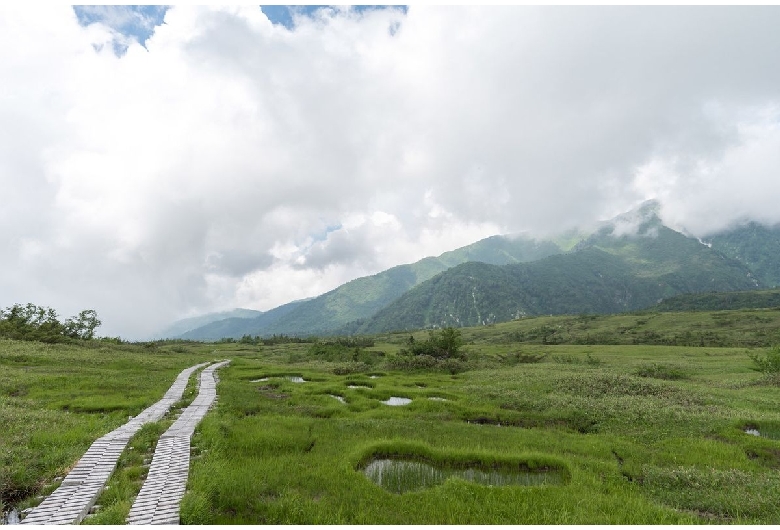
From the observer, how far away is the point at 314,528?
12.1 m

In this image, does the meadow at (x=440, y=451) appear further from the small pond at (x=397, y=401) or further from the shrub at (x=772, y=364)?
the shrub at (x=772, y=364)

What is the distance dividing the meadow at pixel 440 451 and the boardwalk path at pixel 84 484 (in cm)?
61

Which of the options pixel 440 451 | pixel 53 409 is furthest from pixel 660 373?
pixel 53 409

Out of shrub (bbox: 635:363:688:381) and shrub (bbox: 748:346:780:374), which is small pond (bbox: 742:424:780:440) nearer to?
shrub (bbox: 635:363:688:381)

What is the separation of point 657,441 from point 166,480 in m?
26.6

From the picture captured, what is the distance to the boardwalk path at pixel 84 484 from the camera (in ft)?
39.1

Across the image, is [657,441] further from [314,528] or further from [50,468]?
[50,468]

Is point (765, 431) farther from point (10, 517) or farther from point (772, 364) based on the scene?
point (10, 517)

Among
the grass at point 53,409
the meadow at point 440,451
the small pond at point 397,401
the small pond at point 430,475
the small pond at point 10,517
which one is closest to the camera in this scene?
the small pond at point 10,517

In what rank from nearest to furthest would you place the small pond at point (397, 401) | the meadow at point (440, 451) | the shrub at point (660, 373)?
1. the meadow at point (440, 451)
2. the small pond at point (397, 401)
3. the shrub at point (660, 373)

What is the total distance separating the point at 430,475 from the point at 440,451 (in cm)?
239

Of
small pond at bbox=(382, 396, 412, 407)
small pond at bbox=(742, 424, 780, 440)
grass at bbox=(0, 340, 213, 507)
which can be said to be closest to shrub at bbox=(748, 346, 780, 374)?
small pond at bbox=(742, 424, 780, 440)

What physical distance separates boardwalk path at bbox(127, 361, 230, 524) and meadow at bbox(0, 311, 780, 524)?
421mm

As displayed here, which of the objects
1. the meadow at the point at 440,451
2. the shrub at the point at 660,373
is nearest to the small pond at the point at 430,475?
the meadow at the point at 440,451
